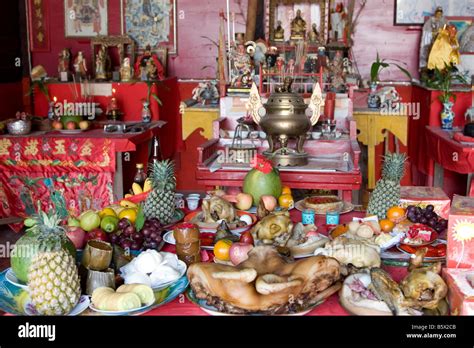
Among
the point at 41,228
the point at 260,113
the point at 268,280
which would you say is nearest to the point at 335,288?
the point at 268,280

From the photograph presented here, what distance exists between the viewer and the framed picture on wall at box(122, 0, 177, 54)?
638 cm

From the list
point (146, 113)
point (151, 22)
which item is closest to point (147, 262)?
point (146, 113)

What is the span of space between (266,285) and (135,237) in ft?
2.24

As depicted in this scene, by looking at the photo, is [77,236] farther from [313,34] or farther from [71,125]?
[313,34]

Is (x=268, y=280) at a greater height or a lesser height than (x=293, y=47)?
lesser

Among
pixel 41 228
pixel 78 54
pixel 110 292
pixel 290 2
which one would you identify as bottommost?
pixel 110 292

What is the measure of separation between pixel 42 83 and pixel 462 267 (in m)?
4.94


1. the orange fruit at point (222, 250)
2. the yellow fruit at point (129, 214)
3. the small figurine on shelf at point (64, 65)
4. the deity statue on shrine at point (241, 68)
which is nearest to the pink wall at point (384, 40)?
the deity statue on shrine at point (241, 68)

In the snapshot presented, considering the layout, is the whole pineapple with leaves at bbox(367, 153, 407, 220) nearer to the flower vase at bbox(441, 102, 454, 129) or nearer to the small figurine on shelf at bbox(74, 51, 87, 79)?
the flower vase at bbox(441, 102, 454, 129)

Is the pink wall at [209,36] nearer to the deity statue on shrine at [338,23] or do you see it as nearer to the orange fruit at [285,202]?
the deity statue on shrine at [338,23]

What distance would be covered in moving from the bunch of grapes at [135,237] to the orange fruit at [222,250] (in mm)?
269

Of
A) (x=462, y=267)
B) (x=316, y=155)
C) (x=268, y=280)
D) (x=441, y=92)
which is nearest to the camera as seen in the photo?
(x=268, y=280)

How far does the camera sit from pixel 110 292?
1.67 metres

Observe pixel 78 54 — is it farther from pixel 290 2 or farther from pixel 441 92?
pixel 441 92
